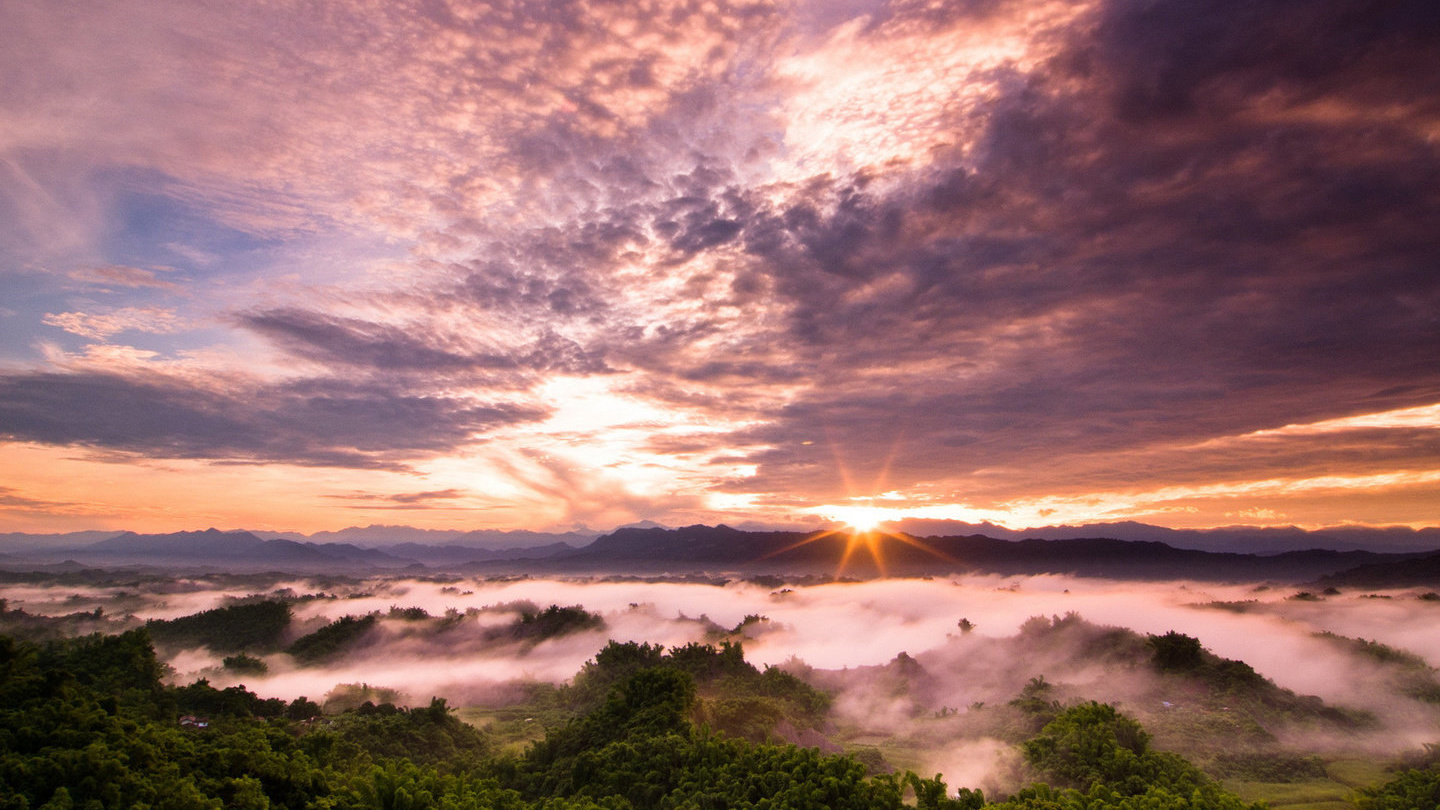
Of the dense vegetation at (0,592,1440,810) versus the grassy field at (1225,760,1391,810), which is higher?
the dense vegetation at (0,592,1440,810)

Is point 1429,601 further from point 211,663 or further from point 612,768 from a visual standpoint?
point 211,663

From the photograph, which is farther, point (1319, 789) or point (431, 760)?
point (431, 760)

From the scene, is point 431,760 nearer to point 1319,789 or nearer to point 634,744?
point 634,744

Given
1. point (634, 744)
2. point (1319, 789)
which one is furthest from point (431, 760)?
point (1319, 789)

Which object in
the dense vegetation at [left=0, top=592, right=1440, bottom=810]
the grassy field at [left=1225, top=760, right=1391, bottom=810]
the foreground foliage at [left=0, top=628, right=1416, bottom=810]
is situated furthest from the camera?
the grassy field at [left=1225, top=760, right=1391, bottom=810]

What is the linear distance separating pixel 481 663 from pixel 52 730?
126 meters

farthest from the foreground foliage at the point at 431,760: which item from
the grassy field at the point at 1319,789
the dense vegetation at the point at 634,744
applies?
the grassy field at the point at 1319,789

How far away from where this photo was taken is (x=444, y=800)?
21.9 meters

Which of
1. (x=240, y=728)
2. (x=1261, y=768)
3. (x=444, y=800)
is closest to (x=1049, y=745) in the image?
(x=1261, y=768)

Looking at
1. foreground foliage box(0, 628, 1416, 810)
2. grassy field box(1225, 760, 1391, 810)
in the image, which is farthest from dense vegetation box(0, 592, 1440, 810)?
grassy field box(1225, 760, 1391, 810)

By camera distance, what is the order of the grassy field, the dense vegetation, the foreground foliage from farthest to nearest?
the grassy field < the dense vegetation < the foreground foliage

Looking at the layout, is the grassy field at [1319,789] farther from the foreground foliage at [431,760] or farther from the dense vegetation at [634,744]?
the foreground foliage at [431,760]

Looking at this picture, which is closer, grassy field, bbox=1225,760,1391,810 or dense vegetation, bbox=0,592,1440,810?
dense vegetation, bbox=0,592,1440,810

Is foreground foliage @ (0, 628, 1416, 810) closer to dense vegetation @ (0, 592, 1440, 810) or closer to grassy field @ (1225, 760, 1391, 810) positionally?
dense vegetation @ (0, 592, 1440, 810)
